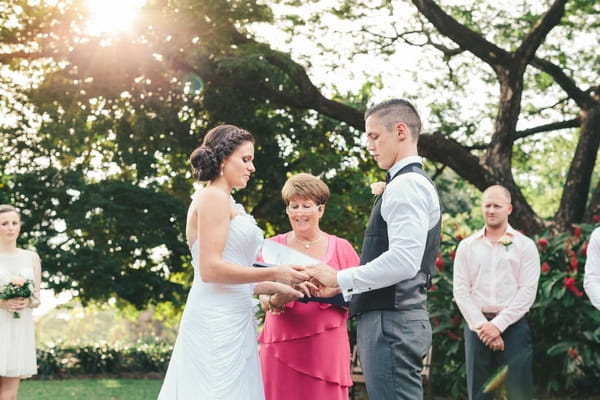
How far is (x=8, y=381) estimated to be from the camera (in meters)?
7.10

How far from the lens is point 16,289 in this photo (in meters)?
7.12

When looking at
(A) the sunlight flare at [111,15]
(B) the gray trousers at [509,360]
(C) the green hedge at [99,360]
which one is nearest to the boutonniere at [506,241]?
(B) the gray trousers at [509,360]

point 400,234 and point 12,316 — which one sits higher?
point 400,234

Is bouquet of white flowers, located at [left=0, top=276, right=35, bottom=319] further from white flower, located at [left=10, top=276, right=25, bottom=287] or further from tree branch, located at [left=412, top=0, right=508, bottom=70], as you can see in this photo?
tree branch, located at [left=412, top=0, right=508, bottom=70]

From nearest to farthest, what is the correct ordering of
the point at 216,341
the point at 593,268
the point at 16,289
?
the point at 216,341
the point at 593,268
the point at 16,289

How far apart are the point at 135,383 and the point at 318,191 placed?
11.9 m

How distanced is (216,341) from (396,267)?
111 centimetres

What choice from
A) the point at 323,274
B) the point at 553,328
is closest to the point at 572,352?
the point at 553,328

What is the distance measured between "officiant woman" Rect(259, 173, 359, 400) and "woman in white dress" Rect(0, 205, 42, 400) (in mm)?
3219

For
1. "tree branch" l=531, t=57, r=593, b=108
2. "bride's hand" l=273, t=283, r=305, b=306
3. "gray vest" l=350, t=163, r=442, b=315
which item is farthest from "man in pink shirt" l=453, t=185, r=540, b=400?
"tree branch" l=531, t=57, r=593, b=108

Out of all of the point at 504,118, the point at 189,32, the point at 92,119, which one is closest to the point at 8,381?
the point at 189,32

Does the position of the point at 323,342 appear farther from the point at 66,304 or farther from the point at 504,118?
the point at 66,304

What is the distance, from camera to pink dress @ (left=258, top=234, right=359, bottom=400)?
15.9 ft

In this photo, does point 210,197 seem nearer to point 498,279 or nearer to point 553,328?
point 498,279
